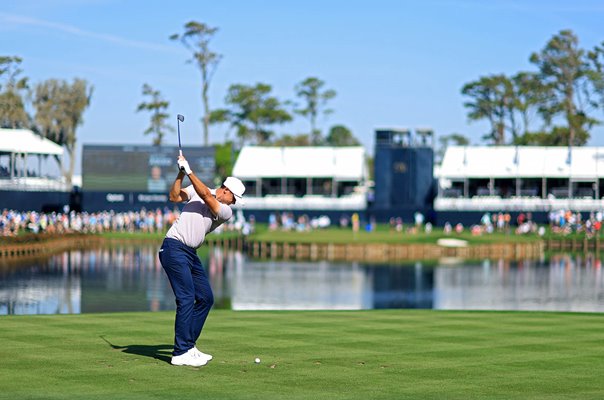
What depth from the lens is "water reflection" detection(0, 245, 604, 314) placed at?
3509 centimetres

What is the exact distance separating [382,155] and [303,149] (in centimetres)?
1011

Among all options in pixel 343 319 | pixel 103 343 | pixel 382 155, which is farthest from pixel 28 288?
pixel 382 155

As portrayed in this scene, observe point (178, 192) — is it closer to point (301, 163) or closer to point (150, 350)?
point (150, 350)

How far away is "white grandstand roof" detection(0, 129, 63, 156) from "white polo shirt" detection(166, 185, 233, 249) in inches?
2872

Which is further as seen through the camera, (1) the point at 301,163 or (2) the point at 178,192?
(1) the point at 301,163

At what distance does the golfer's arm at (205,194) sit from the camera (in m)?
12.0

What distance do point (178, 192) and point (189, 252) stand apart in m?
0.74

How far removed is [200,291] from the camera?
12648 millimetres

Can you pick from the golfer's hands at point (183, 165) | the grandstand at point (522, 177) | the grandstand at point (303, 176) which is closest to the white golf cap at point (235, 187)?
the golfer's hands at point (183, 165)

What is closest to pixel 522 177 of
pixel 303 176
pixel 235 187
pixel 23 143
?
pixel 303 176

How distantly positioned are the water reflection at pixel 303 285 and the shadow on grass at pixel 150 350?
49.6 feet

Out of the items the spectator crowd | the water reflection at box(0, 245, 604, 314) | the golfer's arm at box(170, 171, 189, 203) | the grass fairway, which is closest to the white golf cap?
the golfer's arm at box(170, 171, 189, 203)

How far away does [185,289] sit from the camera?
1238 cm

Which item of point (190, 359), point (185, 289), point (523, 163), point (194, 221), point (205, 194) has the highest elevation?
point (523, 163)
